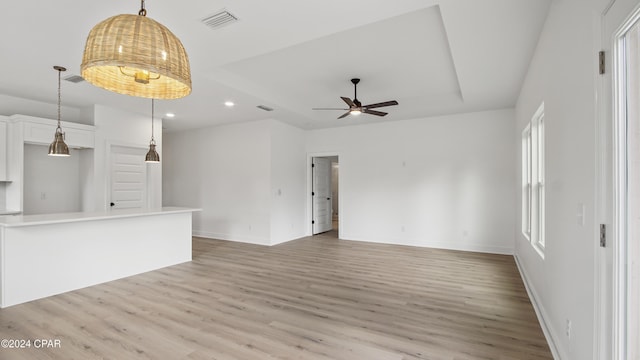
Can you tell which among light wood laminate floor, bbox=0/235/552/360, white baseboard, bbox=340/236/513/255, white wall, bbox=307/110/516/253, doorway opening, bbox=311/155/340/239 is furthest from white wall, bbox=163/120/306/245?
white baseboard, bbox=340/236/513/255

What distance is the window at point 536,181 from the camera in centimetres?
322

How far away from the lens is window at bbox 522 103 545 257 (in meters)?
3.22

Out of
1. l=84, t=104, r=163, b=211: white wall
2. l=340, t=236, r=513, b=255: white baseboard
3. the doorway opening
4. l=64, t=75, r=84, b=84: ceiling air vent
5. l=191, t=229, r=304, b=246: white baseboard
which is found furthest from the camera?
the doorway opening

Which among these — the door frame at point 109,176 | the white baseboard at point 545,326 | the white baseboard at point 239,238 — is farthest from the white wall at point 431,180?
the door frame at point 109,176

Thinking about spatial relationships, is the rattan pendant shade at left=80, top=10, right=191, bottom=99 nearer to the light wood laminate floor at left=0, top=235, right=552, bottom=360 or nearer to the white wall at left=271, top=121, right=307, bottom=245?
the light wood laminate floor at left=0, top=235, right=552, bottom=360

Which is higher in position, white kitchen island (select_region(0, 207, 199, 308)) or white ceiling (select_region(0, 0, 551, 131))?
white ceiling (select_region(0, 0, 551, 131))

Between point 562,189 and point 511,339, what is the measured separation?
1.36 m

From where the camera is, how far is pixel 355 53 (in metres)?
3.65

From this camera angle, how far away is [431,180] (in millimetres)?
6461

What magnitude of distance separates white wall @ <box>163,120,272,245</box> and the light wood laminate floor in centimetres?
214

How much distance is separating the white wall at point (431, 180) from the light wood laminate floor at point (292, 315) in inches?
55.9

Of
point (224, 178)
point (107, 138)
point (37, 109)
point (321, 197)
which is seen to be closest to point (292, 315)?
point (107, 138)

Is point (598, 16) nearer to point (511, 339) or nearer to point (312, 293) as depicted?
point (511, 339)

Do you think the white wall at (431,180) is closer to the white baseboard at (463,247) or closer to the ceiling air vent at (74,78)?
the white baseboard at (463,247)
